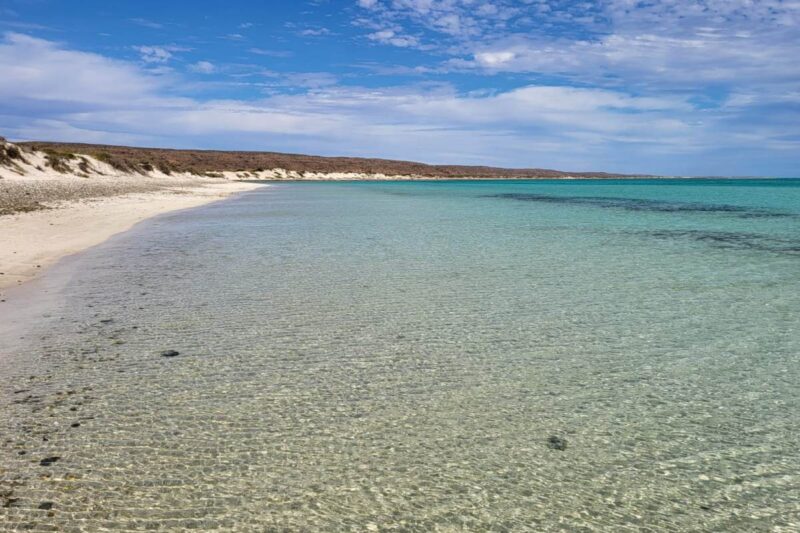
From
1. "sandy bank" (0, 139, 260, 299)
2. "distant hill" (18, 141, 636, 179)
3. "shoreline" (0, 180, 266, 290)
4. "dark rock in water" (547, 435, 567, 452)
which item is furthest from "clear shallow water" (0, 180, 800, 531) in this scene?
"distant hill" (18, 141, 636, 179)

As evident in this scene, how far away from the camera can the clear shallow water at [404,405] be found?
10.2ft

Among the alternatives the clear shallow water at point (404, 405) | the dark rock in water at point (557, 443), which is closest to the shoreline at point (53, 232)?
the clear shallow water at point (404, 405)

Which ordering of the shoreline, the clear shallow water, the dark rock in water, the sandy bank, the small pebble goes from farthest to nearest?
the sandy bank < the shoreline < the dark rock in water < the small pebble < the clear shallow water

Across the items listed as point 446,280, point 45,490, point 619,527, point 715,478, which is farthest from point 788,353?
point 45,490

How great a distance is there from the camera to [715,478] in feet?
11.2

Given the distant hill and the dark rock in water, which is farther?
the distant hill

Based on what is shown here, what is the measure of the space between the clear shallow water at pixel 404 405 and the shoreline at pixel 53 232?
162 centimetres

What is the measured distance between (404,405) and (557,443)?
1.19 m

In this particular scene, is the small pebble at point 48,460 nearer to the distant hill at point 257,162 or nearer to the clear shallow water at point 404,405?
the clear shallow water at point 404,405

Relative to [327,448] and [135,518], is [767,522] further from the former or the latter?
[135,518]

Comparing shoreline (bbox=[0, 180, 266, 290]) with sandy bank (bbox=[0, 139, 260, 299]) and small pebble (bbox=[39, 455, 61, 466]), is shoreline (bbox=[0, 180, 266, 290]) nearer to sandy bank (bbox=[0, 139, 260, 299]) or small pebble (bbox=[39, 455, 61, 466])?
sandy bank (bbox=[0, 139, 260, 299])

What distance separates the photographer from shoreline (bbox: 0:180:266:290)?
10367mm

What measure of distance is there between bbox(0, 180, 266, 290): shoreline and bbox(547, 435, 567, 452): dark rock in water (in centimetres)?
767

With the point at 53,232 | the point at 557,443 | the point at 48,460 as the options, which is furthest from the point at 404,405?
the point at 53,232
